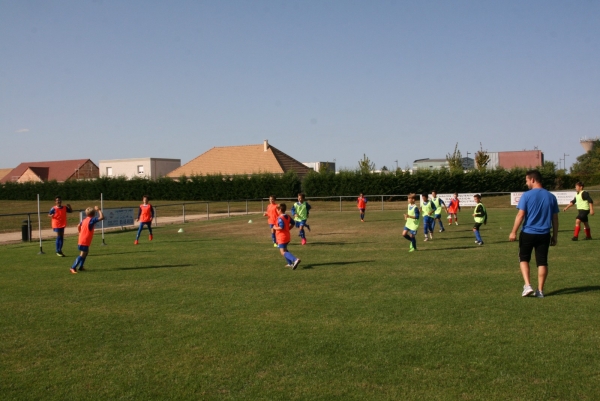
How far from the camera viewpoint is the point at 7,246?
2092 cm

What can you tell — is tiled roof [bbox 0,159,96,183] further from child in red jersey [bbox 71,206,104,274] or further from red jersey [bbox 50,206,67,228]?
child in red jersey [bbox 71,206,104,274]

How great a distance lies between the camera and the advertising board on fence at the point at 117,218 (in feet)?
85.4

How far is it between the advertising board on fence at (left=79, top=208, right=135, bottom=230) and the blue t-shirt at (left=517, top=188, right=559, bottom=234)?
68.6ft

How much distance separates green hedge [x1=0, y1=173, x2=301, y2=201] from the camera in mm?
56656

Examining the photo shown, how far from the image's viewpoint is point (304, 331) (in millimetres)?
7297

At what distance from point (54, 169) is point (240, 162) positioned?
4815 centimetres

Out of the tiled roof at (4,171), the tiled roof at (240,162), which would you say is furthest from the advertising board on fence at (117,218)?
the tiled roof at (4,171)

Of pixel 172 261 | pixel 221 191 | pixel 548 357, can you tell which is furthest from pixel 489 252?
pixel 221 191

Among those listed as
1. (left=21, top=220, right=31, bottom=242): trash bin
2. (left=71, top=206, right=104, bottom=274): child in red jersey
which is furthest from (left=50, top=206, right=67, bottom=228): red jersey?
(left=21, top=220, right=31, bottom=242): trash bin

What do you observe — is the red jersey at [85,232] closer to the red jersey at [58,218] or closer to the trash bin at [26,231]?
the red jersey at [58,218]

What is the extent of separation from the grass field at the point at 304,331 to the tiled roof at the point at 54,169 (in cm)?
9326

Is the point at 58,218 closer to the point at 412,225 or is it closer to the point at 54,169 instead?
the point at 412,225

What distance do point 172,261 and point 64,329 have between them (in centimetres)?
716

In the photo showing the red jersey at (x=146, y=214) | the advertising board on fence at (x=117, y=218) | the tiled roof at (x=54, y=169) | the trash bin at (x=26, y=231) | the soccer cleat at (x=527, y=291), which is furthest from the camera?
the tiled roof at (x=54, y=169)
